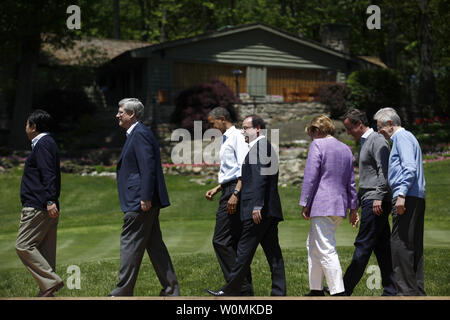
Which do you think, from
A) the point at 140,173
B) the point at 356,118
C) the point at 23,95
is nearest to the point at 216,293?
the point at 140,173

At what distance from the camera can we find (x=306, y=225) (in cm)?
1362

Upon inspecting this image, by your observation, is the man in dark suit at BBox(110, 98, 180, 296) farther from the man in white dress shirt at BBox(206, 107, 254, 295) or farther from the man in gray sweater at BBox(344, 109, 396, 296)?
the man in gray sweater at BBox(344, 109, 396, 296)

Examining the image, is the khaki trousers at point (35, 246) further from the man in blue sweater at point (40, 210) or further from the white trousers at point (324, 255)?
the white trousers at point (324, 255)

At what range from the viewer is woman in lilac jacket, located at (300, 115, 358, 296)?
20.4 feet

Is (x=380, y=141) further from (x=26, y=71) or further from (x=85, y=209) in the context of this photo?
(x=26, y=71)

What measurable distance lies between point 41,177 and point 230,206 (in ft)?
7.21

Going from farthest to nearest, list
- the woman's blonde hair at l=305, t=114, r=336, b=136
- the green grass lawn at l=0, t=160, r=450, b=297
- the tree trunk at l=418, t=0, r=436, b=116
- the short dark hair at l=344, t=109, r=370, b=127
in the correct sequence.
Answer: the tree trunk at l=418, t=0, r=436, b=116, the green grass lawn at l=0, t=160, r=450, b=297, the short dark hair at l=344, t=109, r=370, b=127, the woman's blonde hair at l=305, t=114, r=336, b=136

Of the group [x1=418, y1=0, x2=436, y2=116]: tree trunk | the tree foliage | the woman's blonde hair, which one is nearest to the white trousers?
the woman's blonde hair

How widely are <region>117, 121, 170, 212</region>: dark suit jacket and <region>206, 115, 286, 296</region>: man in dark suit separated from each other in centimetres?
96

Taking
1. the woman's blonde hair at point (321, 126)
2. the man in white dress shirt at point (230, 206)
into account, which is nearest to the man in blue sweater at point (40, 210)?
the man in white dress shirt at point (230, 206)

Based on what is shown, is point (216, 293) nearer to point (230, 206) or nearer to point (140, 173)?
point (230, 206)
